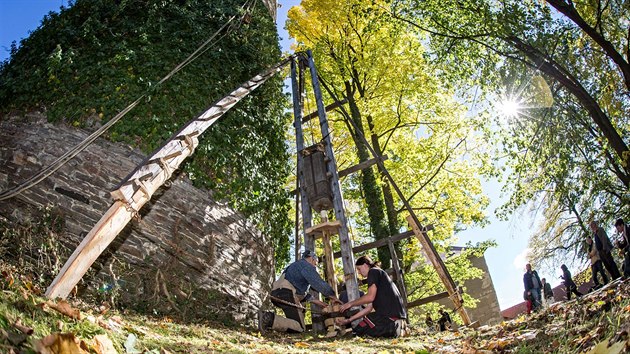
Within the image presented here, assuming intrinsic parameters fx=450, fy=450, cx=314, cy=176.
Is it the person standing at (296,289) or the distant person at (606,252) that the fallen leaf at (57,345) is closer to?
the person standing at (296,289)

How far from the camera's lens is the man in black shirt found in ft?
20.1

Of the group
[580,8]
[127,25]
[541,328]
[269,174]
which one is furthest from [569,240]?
[127,25]

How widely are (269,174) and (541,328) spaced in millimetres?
5567

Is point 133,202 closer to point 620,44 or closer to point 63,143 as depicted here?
point 63,143

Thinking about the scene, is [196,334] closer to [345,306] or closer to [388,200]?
[345,306]

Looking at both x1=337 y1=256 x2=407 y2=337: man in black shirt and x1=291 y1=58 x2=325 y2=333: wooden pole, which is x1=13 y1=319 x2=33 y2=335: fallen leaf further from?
x1=291 y1=58 x2=325 y2=333: wooden pole

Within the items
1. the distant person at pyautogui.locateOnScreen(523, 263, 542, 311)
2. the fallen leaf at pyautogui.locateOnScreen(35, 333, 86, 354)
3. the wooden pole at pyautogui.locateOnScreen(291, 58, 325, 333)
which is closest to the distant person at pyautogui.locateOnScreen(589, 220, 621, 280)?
the distant person at pyautogui.locateOnScreen(523, 263, 542, 311)

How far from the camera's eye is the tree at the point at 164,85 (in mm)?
7227

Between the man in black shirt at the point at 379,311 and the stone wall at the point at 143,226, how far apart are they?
6.43 feet

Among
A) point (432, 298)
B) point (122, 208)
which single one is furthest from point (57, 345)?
point (432, 298)

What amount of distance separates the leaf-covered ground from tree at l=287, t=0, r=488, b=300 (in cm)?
968

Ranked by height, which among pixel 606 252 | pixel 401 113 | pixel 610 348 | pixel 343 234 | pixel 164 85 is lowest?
pixel 610 348

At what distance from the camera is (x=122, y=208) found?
13.5 ft

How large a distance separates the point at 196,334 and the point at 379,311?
107 inches
